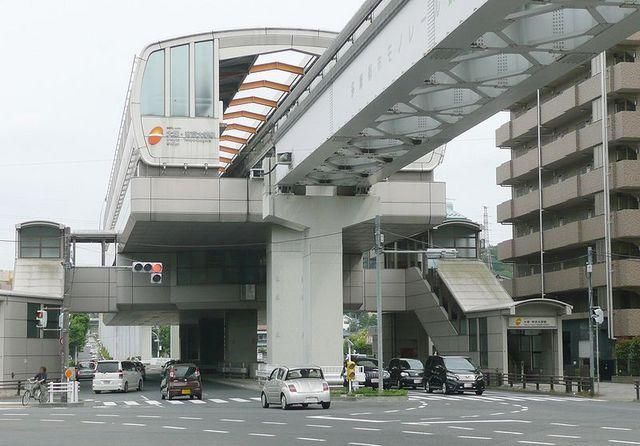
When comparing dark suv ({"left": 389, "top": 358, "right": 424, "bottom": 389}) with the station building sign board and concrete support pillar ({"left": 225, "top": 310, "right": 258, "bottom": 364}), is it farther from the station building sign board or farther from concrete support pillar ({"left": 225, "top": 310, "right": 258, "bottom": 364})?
concrete support pillar ({"left": 225, "top": 310, "right": 258, "bottom": 364})

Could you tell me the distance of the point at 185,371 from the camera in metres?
41.2

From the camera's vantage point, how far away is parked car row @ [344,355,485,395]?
43125 millimetres

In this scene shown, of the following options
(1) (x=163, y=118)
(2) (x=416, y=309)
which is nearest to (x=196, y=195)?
(1) (x=163, y=118)

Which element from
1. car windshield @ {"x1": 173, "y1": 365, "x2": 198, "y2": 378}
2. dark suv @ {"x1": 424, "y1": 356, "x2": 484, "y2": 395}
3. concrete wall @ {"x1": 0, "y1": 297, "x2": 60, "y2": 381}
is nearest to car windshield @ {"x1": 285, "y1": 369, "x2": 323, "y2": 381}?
car windshield @ {"x1": 173, "y1": 365, "x2": 198, "y2": 378}

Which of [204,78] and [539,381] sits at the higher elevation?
[204,78]

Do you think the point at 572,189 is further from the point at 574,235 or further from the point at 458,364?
the point at 458,364

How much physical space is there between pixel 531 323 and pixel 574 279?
18754 millimetres

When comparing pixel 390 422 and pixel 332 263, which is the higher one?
pixel 332 263

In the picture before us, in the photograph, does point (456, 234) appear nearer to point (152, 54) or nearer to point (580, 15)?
point (152, 54)

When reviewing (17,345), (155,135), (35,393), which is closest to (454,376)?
(35,393)

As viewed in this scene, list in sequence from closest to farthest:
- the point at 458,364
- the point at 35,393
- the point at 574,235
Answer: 1. the point at 35,393
2. the point at 458,364
3. the point at 574,235

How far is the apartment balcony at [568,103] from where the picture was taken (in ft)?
206

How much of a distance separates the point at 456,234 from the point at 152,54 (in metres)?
29.6

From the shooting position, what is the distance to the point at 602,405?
35562 millimetres
